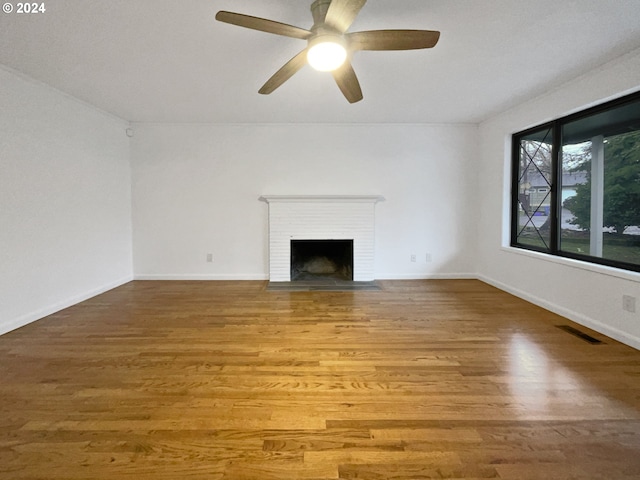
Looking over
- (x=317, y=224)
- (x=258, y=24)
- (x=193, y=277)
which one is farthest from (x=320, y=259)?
(x=258, y=24)

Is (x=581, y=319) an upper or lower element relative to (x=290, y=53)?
lower

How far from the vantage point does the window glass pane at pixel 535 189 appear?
11.2 ft

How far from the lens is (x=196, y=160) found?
4.43 meters

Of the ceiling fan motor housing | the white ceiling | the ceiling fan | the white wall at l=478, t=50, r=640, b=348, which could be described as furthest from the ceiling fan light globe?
the white wall at l=478, t=50, r=640, b=348

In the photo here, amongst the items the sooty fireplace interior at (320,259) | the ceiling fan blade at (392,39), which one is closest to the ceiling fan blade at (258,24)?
the ceiling fan blade at (392,39)

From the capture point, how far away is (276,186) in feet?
14.7

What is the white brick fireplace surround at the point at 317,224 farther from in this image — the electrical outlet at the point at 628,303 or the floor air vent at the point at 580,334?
the electrical outlet at the point at 628,303

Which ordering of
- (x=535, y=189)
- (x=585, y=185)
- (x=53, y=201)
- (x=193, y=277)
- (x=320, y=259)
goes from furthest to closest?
(x=320, y=259)
(x=193, y=277)
(x=535, y=189)
(x=53, y=201)
(x=585, y=185)

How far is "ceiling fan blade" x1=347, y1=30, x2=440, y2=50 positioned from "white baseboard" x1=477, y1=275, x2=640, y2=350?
268 centimetres

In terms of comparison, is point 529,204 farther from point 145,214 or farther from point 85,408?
point 145,214

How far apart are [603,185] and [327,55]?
2.80 m

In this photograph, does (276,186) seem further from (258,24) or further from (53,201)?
(258,24)

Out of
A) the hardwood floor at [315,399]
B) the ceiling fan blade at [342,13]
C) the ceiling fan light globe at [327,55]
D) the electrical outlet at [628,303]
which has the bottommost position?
the hardwood floor at [315,399]

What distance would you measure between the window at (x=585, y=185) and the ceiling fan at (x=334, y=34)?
2.18 metres
